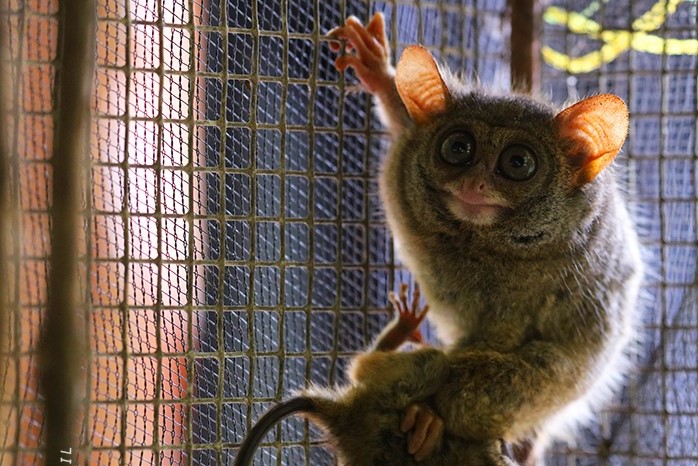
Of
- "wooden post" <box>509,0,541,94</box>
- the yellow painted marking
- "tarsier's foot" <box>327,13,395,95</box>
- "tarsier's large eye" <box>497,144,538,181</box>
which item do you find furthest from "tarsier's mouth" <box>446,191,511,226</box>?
the yellow painted marking

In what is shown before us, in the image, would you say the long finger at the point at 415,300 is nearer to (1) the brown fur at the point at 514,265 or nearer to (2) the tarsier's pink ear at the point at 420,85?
(1) the brown fur at the point at 514,265

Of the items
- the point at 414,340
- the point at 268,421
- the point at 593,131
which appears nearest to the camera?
the point at 268,421

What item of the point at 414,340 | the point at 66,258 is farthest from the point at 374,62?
the point at 66,258

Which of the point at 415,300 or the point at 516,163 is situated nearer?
the point at 516,163

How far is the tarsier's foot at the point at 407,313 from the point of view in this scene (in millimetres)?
3502

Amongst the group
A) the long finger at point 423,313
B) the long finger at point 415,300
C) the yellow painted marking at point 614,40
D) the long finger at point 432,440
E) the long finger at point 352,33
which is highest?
the yellow painted marking at point 614,40

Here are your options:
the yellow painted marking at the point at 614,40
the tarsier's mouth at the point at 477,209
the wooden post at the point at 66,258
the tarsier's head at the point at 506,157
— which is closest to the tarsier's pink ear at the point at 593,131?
the tarsier's head at the point at 506,157

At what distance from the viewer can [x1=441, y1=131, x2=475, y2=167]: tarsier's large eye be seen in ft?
10.4

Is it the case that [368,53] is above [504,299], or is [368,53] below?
above

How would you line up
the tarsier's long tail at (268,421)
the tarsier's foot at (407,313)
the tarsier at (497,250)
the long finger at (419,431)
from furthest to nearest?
1. the tarsier's foot at (407,313)
2. the tarsier at (497,250)
3. the long finger at (419,431)
4. the tarsier's long tail at (268,421)

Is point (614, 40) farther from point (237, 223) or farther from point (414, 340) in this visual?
point (237, 223)

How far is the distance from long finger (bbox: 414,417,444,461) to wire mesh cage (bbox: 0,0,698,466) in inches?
18.0

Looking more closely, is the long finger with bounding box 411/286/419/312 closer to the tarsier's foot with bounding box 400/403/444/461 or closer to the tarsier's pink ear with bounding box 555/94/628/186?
the tarsier's foot with bounding box 400/403/444/461

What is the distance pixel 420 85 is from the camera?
329 centimetres
